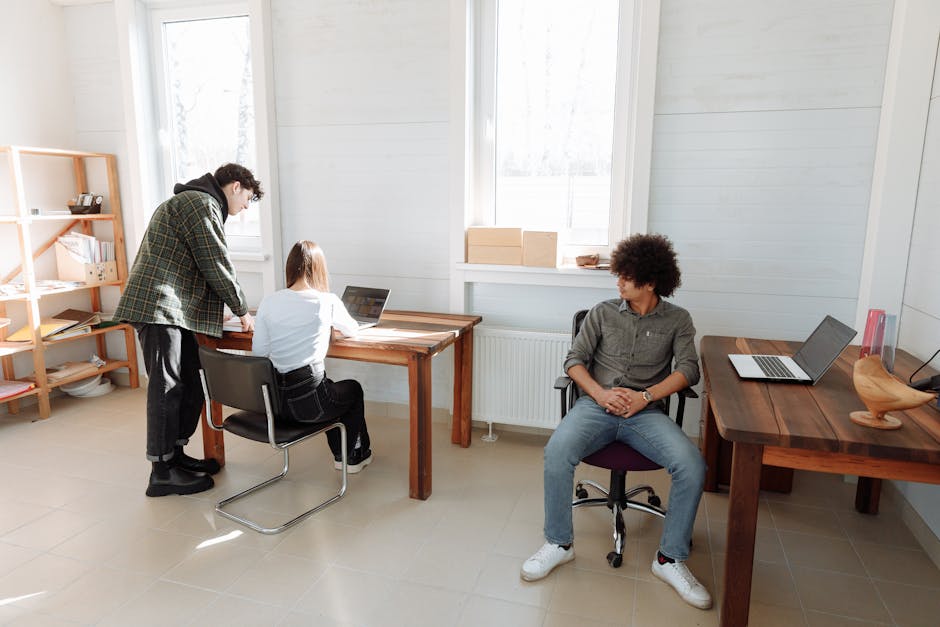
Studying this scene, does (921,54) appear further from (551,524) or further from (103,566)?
(103,566)

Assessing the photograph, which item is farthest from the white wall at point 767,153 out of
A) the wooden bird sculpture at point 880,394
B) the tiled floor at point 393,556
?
the wooden bird sculpture at point 880,394

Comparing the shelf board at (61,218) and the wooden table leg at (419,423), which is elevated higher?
the shelf board at (61,218)

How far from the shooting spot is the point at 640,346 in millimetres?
2477

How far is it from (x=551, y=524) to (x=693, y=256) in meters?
1.62

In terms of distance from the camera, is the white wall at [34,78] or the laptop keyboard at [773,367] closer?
the laptop keyboard at [773,367]

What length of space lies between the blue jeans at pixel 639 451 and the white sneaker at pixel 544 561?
0.04 meters

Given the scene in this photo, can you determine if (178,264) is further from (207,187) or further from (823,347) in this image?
(823,347)

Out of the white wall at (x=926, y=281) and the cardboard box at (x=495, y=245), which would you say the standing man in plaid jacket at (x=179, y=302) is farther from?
the white wall at (x=926, y=281)

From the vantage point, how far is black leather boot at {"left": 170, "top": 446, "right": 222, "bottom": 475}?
294 cm

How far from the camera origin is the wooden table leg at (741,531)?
1.80 meters

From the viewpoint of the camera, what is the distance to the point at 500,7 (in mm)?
3385

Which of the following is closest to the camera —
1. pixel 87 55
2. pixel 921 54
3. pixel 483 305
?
pixel 921 54

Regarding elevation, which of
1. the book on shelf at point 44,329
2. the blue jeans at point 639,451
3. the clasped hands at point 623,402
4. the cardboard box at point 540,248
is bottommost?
the blue jeans at point 639,451

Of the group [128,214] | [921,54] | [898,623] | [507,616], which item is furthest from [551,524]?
[128,214]
